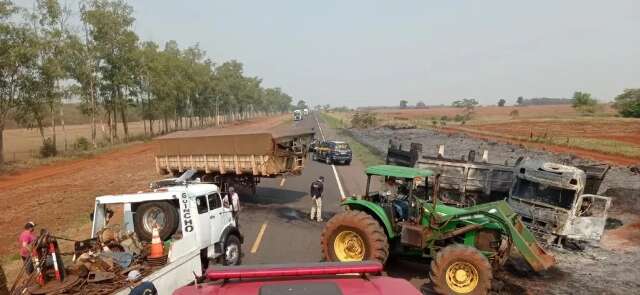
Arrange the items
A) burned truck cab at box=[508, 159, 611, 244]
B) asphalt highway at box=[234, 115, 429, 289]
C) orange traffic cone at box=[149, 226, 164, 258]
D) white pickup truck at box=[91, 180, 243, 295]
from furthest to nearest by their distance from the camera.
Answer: burned truck cab at box=[508, 159, 611, 244], asphalt highway at box=[234, 115, 429, 289], white pickup truck at box=[91, 180, 243, 295], orange traffic cone at box=[149, 226, 164, 258]

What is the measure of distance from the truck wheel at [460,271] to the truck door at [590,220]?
5186mm

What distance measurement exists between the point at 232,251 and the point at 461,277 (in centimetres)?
535

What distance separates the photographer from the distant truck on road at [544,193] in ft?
39.4

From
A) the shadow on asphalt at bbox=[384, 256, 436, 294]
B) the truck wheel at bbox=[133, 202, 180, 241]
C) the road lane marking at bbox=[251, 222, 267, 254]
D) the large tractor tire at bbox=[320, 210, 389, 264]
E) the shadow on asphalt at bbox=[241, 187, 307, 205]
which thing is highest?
the truck wheel at bbox=[133, 202, 180, 241]

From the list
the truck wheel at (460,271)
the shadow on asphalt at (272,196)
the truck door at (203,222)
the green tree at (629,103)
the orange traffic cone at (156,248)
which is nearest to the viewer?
the orange traffic cone at (156,248)

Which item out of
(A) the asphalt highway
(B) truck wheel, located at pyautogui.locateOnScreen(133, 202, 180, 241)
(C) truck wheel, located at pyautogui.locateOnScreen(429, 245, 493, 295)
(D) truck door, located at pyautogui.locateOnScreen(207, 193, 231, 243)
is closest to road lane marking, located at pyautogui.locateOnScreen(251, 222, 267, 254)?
(A) the asphalt highway

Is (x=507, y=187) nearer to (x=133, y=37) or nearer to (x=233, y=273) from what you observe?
(x=233, y=273)

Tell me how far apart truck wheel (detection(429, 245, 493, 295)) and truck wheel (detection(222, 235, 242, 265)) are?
4.69 m

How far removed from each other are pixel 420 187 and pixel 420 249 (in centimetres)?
256

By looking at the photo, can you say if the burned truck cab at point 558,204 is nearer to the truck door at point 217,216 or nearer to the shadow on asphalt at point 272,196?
the truck door at point 217,216

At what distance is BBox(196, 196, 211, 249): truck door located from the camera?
366 inches

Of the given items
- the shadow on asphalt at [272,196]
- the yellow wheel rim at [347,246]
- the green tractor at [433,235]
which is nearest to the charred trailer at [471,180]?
the shadow on asphalt at [272,196]

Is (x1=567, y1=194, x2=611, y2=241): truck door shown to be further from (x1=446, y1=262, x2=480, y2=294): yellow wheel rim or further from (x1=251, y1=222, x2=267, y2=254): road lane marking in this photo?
(x1=251, y1=222, x2=267, y2=254): road lane marking

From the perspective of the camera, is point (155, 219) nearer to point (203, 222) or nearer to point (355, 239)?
point (203, 222)
